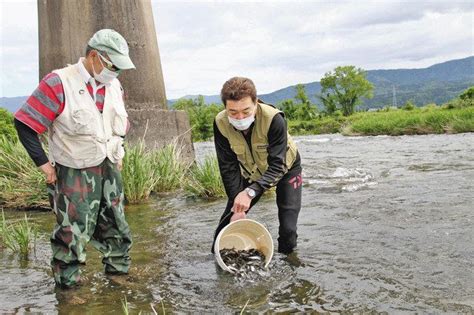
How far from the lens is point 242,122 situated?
4301 mm

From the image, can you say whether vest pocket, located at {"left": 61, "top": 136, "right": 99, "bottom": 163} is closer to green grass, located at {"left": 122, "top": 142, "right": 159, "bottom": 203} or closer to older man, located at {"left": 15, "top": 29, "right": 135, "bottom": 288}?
older man, located at {"left": 15, "top": 29, "right": 135, "bottom": 288}

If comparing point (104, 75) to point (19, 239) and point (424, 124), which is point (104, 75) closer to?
point (19, 239)

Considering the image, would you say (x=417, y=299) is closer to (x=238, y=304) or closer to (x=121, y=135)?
(x=238, y=304)

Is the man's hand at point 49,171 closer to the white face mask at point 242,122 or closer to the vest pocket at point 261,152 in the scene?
the white face mask at point 242,122

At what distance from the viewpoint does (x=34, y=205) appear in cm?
832

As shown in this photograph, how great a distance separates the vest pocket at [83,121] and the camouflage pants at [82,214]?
308mm

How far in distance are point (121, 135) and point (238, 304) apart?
1550 mm

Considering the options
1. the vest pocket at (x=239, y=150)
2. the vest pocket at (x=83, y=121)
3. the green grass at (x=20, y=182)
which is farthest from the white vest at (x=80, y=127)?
the green grass at (x=20, y=182)

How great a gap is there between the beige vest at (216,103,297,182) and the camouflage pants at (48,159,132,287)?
105 centimetres

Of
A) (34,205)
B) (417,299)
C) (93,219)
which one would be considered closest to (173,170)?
(34,205)

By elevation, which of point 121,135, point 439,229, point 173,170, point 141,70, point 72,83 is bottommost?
point 439,229

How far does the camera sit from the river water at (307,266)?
380cm

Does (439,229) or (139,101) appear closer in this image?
(439,229)

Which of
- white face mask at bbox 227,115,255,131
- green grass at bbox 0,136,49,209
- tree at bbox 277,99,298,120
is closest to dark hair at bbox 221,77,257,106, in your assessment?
white face mask at bbox 227,115,255,131
